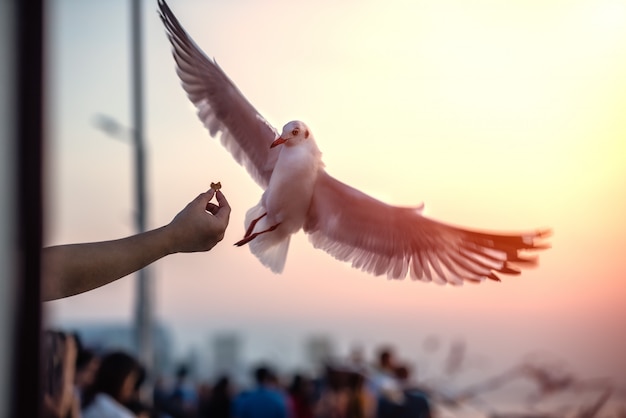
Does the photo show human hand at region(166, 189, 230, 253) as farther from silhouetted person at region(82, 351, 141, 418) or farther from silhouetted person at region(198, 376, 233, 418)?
silhouetted person at region(198, 376, 233, 418)

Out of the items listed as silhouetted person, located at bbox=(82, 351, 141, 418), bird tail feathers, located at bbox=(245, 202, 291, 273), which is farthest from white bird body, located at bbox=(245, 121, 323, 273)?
silhouetted person, located at bbox=(82, 351, 141, 418)

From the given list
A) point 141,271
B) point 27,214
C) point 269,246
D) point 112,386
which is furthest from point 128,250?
point 141,271

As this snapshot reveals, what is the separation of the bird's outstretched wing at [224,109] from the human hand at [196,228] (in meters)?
0.21

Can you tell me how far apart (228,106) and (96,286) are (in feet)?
1.29

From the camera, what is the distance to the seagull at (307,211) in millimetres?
1287

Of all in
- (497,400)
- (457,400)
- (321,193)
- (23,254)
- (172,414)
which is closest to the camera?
(23,254)

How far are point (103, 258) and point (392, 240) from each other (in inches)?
17.9

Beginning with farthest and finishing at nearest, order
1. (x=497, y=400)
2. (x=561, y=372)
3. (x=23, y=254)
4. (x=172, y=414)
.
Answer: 1. (x=172, y=414)
2. (x=497, y=400)
3. (x=561, y=372)
4. (x=23, y=254)

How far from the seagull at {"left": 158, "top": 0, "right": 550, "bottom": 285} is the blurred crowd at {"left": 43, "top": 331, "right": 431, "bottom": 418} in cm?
39

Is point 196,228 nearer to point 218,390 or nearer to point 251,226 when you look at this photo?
point 251,226

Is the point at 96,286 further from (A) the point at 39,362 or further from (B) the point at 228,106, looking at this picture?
(B) the point at 228,106

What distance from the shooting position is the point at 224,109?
1430mm

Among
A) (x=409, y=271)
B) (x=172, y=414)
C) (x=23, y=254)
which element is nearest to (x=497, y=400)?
(x=409, y=271)

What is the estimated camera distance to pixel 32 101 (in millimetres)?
1087
